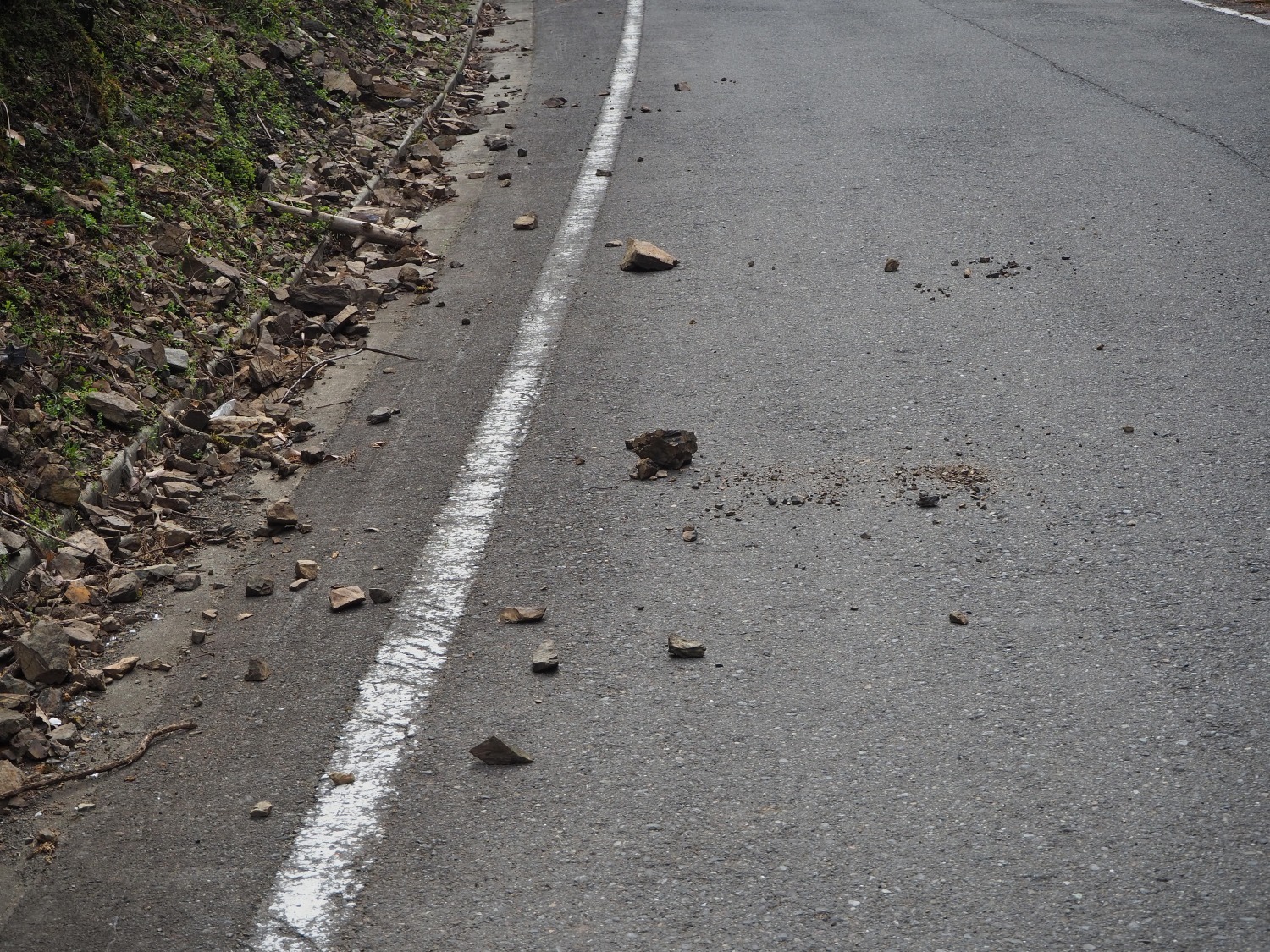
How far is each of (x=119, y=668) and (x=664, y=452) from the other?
6.03 ft

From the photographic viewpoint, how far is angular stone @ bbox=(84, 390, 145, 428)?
4562 millimetres

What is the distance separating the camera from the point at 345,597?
3.56 m

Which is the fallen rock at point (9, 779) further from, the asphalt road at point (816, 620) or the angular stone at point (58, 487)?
the angular stone at point (58, 487)

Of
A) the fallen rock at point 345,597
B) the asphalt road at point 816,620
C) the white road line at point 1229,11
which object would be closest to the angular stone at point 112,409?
the asphalt road at point 816,620

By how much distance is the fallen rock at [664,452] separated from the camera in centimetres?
414

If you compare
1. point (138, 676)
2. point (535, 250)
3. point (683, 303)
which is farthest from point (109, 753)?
point (535, 250)

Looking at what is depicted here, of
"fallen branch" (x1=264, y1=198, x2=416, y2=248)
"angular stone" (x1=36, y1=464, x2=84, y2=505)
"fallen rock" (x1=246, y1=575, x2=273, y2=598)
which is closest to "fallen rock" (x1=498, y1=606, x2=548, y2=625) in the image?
"fallen rock" (x1=246, y1=575, x2=273, y2=598)

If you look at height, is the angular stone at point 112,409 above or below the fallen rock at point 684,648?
below

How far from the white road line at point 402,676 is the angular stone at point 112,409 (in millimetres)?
1330

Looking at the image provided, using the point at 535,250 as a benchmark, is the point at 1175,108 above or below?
above

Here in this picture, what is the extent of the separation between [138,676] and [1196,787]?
270 centimetres

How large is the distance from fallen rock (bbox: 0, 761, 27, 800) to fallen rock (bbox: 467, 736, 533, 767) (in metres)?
1.11

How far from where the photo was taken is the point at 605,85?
982 cm

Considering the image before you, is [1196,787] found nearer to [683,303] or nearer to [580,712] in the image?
[580,712]
